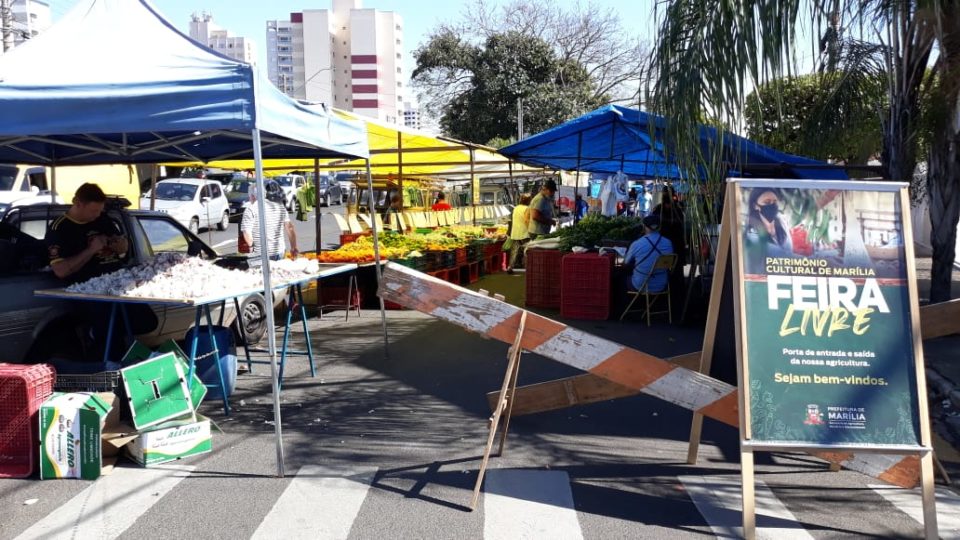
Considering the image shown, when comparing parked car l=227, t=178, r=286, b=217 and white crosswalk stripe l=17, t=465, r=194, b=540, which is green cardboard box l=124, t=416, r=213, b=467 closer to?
white crosswalk stripe l=17, t=465, r=194, b=540

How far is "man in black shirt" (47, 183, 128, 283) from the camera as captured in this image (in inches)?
244

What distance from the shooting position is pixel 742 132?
5.22 meters

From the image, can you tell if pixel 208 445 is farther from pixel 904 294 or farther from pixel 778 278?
pixel 904 294

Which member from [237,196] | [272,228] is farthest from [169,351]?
[237,196]

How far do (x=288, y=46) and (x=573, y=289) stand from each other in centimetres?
14211

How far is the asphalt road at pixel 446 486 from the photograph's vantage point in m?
4.20

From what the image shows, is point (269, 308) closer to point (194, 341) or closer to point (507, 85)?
point (194, 341)

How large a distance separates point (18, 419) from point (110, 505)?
99 centimetres

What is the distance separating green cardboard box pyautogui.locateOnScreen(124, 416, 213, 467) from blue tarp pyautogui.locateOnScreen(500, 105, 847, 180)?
3.70 metres

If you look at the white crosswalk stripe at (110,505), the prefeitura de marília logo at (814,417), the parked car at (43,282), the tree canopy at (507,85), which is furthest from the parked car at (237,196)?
the prefeitura de marília logo at (814,417)

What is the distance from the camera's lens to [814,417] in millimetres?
4008

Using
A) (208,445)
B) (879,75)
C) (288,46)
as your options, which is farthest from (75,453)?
(288,46)

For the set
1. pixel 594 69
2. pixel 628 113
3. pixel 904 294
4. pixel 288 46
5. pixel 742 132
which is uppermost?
pixel 288 46

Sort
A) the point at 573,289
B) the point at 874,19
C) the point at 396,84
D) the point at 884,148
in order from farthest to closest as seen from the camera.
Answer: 1. the point at 396,84
2. the point at 573,289
3. the point at 884,148
4. the point at 874,19
